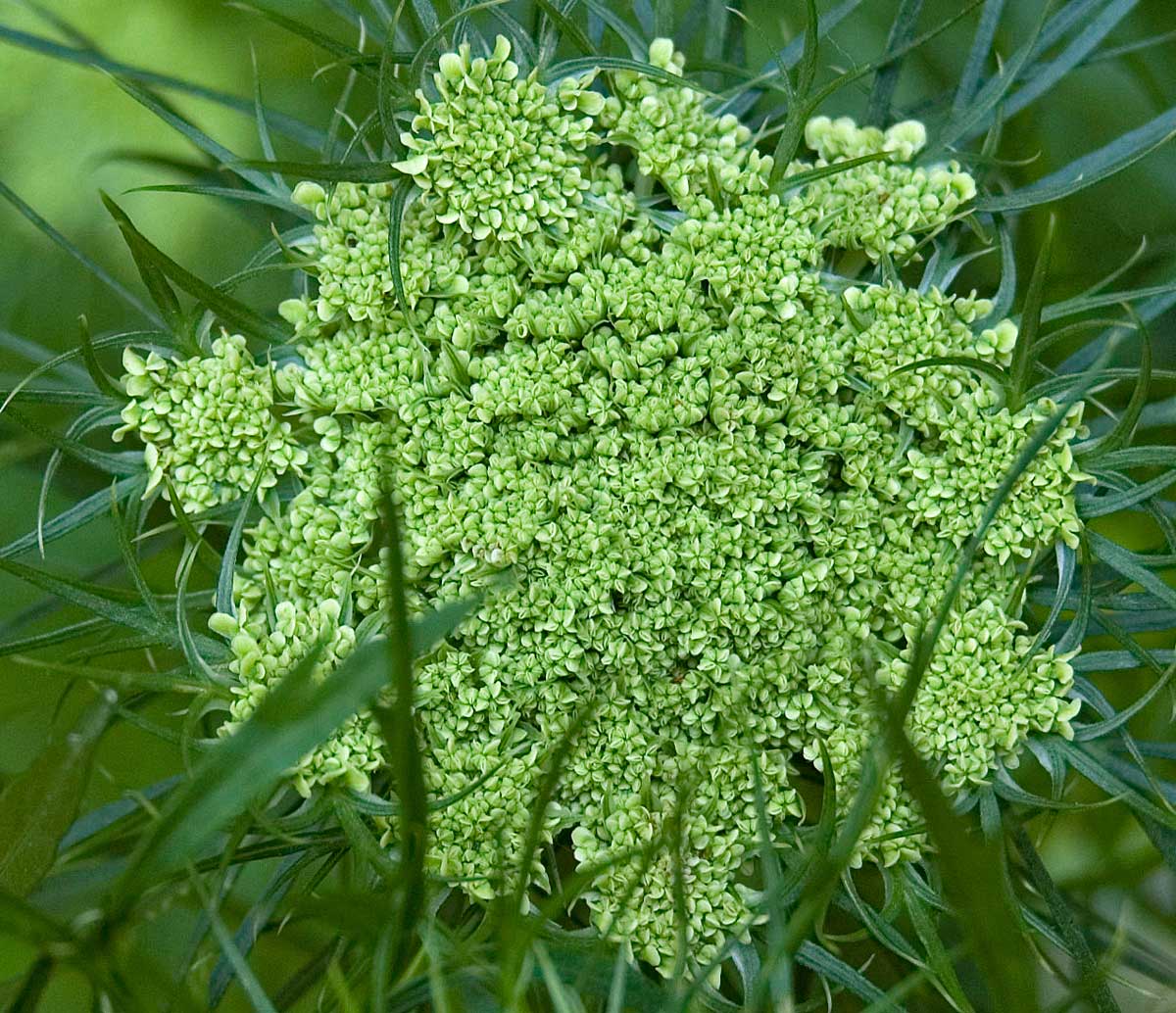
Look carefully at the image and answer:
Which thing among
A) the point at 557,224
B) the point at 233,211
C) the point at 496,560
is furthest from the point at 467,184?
the point at 233,211

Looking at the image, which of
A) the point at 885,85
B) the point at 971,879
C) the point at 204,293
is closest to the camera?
the point at 971,879

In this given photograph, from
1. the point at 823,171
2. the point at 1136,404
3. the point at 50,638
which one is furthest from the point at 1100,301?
the point at 50,638

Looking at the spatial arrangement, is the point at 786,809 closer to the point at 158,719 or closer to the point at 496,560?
the point at 496,560

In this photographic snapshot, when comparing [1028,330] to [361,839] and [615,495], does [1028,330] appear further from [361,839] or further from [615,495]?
[361,839]

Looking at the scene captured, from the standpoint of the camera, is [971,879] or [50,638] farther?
[50,638]

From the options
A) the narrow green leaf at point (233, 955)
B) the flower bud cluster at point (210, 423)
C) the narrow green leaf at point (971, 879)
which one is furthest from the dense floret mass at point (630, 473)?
the narrow green leaf at point (971, 879)

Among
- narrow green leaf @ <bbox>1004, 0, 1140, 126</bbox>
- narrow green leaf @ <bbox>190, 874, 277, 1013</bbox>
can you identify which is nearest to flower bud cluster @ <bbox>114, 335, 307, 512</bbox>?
narrow green leaf @ <bbox>190, 874, 277, 1013</bbox>
